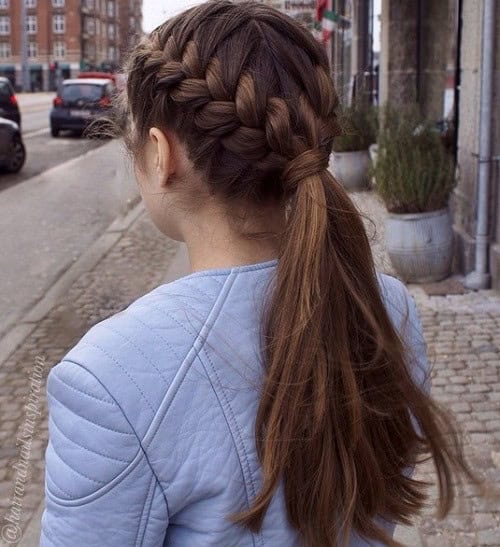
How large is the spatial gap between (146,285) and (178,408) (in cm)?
647

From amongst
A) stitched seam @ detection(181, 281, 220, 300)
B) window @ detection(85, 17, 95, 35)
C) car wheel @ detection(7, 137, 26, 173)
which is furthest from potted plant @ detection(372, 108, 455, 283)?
window @ detection(85, 17, 95, 35)

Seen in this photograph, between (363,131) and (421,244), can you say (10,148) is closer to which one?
(363,131)

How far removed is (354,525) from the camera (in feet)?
4.04

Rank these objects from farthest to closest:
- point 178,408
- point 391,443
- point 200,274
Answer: point 391,443
point 200,274
point 178,408

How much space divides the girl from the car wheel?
15054 millimetres

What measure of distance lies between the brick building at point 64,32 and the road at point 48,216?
8.91 meters

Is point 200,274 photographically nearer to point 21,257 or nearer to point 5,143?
point 21,257

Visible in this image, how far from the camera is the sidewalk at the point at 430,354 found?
126 inches

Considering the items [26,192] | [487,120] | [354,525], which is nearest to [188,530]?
[354,525]

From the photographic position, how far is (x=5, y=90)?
19.2m

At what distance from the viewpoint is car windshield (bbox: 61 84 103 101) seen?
78.9 feet

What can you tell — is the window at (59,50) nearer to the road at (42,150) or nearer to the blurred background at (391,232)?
the road at (42,150)

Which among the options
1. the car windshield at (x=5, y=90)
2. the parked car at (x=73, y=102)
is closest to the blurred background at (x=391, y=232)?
the car windshield at (x=5, y=90)

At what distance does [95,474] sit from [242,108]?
49 cm
